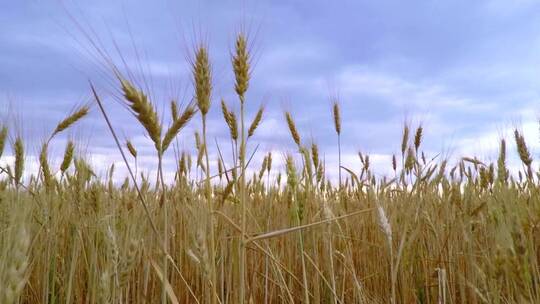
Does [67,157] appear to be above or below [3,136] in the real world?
below

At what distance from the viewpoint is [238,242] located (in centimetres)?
198

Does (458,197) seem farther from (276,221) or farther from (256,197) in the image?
(256,197)

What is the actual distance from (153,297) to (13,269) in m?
1.23

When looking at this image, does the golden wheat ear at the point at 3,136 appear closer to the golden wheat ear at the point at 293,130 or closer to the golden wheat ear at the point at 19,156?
the golden wheat ear at the point at 19,156

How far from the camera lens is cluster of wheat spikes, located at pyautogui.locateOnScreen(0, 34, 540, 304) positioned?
4.29 ft

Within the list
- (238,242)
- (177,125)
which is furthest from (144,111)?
(238,242)

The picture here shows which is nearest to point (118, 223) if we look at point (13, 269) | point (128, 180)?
point (13, 269)

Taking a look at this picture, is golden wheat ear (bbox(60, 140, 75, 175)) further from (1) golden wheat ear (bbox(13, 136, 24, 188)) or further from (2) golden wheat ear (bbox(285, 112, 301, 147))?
(2) golden wheat ear (bbox(285, 112, 301, 147))

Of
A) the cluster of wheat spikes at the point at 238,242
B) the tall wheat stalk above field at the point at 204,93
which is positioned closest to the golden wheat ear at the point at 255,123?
the cluster of wheat spikes at the point at 238,242

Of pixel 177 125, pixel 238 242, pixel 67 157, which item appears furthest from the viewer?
pixel 67 157

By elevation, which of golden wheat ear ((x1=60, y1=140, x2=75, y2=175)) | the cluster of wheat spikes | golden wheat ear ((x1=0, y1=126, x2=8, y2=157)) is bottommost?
the cluster of wheat spikes

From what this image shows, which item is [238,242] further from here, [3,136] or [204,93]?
[3,136]

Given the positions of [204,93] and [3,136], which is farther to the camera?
[3,136]

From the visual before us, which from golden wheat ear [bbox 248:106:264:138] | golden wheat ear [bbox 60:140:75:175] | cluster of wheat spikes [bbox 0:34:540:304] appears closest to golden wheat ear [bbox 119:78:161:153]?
cluster of wheat spikes [bbox 0:34:540:304]
